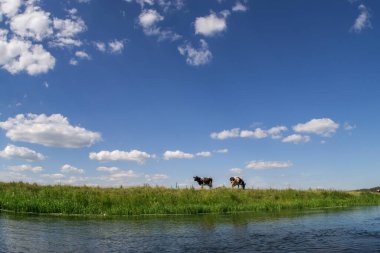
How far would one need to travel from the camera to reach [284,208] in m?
38.8

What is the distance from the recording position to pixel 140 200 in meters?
34.0

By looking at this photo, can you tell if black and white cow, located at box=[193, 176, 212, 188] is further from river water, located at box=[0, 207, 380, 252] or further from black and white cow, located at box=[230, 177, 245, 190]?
river water, located at box=[0, 207, 380, 252]

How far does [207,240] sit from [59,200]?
17495 mm

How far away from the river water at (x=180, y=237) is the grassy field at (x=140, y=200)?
5372 mm

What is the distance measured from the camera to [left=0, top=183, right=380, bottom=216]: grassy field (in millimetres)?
30297

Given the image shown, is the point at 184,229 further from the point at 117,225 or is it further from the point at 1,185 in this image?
the point at 1,185

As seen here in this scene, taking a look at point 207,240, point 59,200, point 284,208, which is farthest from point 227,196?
point 207,240

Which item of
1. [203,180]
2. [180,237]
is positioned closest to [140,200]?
[180,237]

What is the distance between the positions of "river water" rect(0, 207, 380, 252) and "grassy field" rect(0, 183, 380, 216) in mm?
5372

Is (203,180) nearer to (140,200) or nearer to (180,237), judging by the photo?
(140,200)

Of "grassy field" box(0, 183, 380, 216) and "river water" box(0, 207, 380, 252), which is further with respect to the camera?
"grassy field" box(0, 183, 380, 216)

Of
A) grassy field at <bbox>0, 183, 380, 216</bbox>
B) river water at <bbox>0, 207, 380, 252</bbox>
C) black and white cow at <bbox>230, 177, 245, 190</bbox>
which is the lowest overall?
river water at <bbox>0, 207, 380, 252</bbox>

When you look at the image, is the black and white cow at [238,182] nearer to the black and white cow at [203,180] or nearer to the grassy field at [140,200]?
the black and white cow at [203,180]

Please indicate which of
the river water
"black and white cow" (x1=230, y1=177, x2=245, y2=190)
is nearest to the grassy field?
the river water
